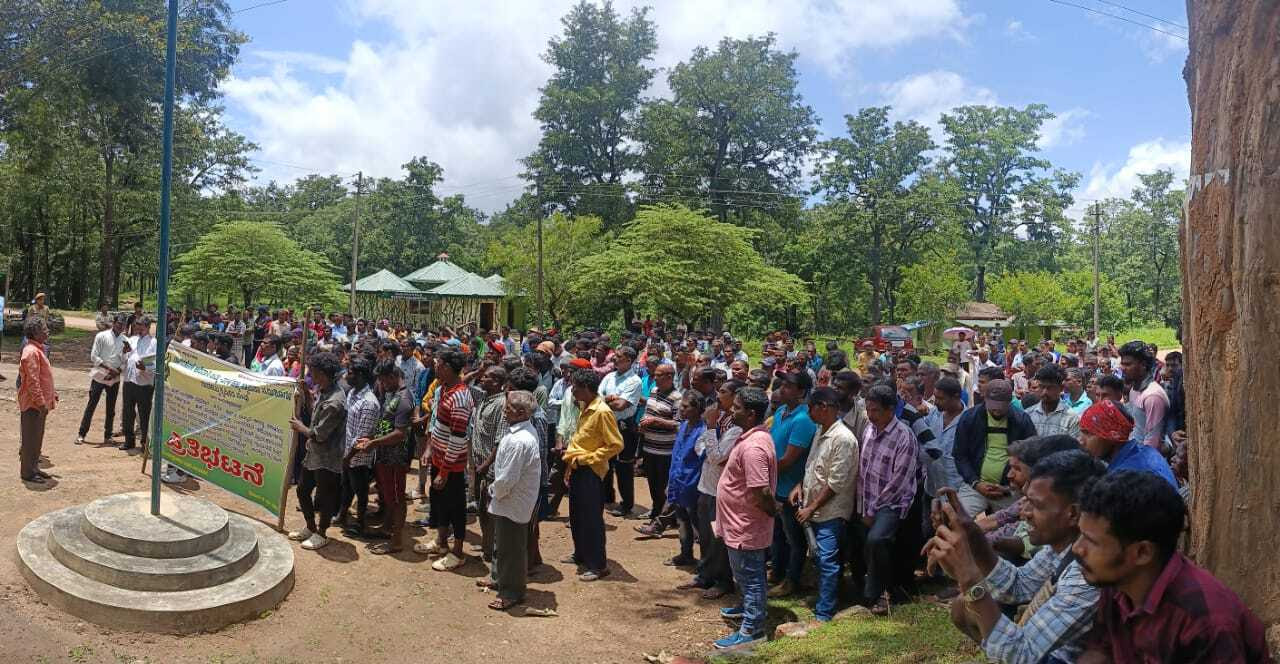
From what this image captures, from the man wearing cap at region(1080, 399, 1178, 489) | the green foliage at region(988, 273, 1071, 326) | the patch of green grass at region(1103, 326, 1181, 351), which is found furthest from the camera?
the patch of green grass at region(1103, 326, 1181, 351)

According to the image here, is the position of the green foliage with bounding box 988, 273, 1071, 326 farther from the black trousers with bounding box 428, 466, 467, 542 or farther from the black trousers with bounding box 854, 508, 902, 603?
the black trousers with bounding box 428, 466, 467, 542

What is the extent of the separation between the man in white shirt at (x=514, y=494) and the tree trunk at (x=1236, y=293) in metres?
4.10

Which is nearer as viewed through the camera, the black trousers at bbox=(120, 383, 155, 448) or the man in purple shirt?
the man in purple shirt

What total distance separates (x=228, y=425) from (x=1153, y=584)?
283 inches

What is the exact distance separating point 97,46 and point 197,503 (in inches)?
831

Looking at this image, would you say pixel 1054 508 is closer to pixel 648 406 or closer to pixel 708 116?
pixel 648 406

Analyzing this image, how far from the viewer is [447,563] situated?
22.7 ft

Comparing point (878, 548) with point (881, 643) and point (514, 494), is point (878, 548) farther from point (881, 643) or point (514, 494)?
point (514, 494)

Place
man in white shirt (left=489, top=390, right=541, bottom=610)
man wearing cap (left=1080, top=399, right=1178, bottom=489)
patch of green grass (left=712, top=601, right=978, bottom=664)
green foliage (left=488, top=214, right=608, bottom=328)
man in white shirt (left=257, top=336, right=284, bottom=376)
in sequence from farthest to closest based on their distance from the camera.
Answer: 1. green foliage (left=488, top=214, right=608, bottom=328)
2. man in white shirt (left=257, top=336, right=284, bottom=376)
3. man in white shirt (left=489, top=390, right=541, bottom=610)
4. patch of green grass (left=712, top=601, right=978, bottom=664)
5. man wearing cap (left=1080, top=399, right=1178, bottom=489)

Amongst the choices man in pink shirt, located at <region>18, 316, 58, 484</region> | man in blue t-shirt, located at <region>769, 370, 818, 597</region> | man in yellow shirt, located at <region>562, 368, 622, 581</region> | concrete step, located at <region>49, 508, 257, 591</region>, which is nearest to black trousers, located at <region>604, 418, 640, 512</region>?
man in yellow shirt, located at <region>562, 368, 622, 581</region>

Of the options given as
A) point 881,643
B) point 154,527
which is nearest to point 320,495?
point 154,527

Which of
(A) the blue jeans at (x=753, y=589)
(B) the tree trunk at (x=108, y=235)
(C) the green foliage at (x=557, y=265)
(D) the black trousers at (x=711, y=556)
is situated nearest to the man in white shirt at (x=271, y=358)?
(D) the black trousers at (x=711, y=556)

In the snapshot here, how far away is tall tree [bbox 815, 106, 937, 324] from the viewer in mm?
43188

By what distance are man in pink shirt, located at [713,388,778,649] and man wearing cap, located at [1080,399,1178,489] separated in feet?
6.90
